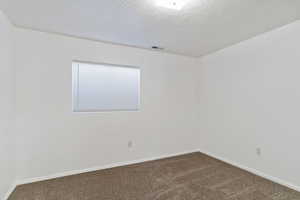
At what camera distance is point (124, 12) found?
6.20 feet

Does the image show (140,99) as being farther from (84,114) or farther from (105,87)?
(84,114)

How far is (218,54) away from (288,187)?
101 inches

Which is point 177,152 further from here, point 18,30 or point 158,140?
point 18,30

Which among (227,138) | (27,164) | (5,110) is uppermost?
(5,110)

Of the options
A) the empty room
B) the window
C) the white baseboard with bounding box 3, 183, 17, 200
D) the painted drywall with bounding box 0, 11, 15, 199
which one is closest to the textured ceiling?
the empty room

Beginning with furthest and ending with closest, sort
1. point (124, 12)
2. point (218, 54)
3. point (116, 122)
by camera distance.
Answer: point (218, 54) → point (116, 122) → point (124, 12)

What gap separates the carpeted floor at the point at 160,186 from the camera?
6.54ft

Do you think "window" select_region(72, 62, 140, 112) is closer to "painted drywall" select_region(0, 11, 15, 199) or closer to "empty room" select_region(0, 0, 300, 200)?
"empty room" select_region(0, 0, 300, 200)

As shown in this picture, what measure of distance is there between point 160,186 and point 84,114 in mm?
1706

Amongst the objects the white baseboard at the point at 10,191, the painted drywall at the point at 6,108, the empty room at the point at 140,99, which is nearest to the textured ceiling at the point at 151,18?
the empty room at the point at 140,99

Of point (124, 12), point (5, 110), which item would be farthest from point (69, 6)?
point (5, 110)

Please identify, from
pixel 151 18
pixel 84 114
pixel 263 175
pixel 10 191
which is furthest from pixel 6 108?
pixel 263 175

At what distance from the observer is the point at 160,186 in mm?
2223

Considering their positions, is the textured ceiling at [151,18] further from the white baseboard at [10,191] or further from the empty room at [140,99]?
the white baseboard at [10,191]
